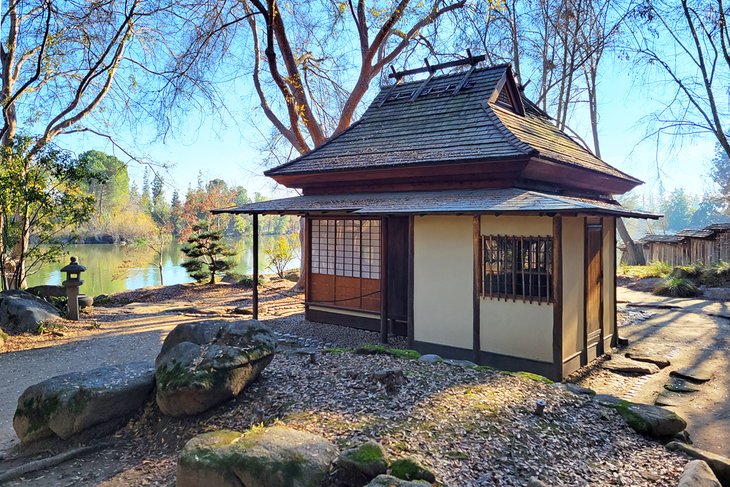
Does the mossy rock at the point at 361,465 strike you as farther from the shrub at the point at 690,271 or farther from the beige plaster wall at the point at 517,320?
the shrub at the point at 690,271

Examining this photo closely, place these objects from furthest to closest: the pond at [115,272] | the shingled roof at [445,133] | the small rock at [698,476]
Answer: the pond at [115,272] < the shingled roof at [445,133] < the small rock at [698,476]

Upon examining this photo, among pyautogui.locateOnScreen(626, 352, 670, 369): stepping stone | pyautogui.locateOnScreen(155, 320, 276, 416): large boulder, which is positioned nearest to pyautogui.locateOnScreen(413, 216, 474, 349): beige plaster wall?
pyautogui.locateOnScreen(626, 352, 670, 369): stepping stone

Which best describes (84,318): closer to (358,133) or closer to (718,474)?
(358,133)

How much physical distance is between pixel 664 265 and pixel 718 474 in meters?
16.4

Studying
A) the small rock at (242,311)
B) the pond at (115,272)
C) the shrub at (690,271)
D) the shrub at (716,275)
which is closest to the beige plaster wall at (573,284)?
the small rock at (242,311)

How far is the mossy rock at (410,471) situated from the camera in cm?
287

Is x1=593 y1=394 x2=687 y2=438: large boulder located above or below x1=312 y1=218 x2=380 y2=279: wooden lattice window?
below

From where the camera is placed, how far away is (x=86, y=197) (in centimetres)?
929

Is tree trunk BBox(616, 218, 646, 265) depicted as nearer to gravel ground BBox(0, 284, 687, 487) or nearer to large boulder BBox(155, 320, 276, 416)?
gravel ground BBox(0, 284, 687, 487)

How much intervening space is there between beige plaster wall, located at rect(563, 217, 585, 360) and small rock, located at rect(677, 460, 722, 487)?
2.84 metres

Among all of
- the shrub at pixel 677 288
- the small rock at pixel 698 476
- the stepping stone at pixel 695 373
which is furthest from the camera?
the shrub at pixel 677 288

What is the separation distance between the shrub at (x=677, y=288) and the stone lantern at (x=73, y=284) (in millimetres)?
15009

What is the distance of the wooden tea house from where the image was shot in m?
6.12

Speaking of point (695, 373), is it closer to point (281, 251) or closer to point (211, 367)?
point (211, 367)
